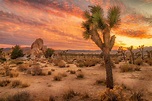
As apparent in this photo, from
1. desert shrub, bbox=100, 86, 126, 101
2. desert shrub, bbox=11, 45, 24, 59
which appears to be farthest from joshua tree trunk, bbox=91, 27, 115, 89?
desert shrub, bbox=11, 45, 24, 59

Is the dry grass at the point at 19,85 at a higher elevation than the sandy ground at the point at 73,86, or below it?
higher

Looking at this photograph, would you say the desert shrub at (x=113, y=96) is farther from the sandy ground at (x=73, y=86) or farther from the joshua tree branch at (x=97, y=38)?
the joshua tree branch at (x=97, y=38)

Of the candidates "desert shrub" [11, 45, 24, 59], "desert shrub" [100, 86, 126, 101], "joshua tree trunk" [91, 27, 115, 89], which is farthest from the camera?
"desert shrub" [11, 45, 24, 59]

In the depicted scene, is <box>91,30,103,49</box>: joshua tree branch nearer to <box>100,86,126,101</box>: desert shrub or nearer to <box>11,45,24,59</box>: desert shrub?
<box>100,86,126,101</box>: desert shrub

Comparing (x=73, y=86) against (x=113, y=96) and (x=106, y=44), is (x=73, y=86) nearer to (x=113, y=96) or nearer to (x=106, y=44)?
(x=106, y=44)

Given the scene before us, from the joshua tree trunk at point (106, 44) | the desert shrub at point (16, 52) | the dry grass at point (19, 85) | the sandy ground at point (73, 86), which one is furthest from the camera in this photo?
the desert shrub at point (16, 52)

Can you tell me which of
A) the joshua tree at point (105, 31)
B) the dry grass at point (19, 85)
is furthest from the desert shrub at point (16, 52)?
the joshua tree at point (105, 31)

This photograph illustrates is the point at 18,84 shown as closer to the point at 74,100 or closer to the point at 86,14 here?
the point at 74,100

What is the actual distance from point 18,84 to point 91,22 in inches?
285

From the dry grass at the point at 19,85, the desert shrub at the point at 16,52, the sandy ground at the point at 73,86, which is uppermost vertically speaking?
the desert shrub at the point at 16,52

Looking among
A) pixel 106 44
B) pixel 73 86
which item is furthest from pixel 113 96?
pixel 73 86

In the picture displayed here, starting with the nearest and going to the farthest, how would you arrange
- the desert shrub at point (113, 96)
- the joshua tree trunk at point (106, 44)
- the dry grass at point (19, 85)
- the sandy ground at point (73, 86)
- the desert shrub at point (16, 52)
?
the desert shrub at point (113, 96) → the sandy ground at point (73, 86) → the joshua tree trunk at point (106, 44) → the dry grass at point (19, 85) → the desert shrub at point (16, 52)

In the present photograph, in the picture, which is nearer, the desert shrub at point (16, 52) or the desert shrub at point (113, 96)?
the desert shrub at point (113, 96)

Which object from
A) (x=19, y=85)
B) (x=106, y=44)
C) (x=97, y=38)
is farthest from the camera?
(x=19, y=85)
